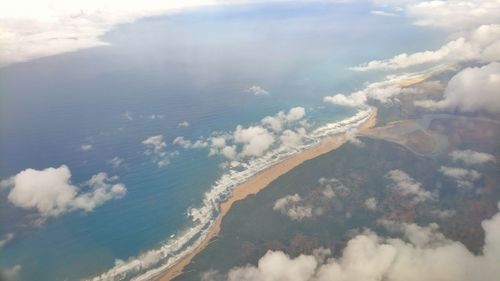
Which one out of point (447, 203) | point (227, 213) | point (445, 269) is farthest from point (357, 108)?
point (445, 269)

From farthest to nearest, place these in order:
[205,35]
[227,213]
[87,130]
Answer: [205,35]
[87,130]
[227,213]

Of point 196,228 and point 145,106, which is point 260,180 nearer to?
point 196,228

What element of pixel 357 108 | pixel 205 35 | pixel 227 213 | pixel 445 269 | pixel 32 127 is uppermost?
pixel 205 35

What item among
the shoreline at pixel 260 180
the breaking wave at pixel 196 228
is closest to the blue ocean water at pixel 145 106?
the breaking wave at pixel 196 228

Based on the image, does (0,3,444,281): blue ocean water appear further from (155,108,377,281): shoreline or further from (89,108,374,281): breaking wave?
(155,108,377,281): shoreline

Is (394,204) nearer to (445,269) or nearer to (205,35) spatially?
(445,269)

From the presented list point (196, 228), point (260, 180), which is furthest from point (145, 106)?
point (196, 228)

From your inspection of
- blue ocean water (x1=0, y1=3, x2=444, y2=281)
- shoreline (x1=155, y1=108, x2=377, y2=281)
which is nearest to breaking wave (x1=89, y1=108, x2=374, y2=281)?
shoreline (x1=155, y1=108, x2=377, y2=281)
